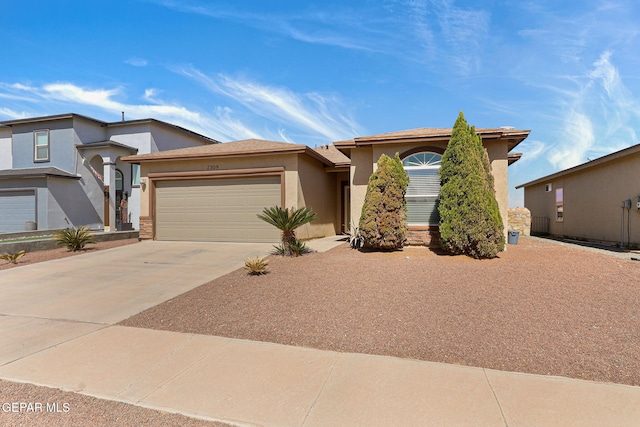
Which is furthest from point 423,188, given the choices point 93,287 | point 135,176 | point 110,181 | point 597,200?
point 110,181

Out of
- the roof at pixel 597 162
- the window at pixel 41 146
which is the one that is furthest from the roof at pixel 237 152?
the roof at pixel 597 162

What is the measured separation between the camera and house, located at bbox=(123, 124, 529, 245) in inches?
414

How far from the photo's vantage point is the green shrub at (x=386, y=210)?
367 inches

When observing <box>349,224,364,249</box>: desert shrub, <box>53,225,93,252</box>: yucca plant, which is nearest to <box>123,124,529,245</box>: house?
<box>349,224,364,249</box>: desert shrub

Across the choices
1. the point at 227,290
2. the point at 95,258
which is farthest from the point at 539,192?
the point at 95,258

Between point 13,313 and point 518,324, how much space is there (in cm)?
786

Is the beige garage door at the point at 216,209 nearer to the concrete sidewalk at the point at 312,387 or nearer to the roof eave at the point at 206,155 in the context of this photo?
the roof eave at the point at 206,155

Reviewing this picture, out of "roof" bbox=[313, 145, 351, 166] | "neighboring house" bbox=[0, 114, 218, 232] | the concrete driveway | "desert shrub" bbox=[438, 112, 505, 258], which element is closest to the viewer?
the concrete driveway

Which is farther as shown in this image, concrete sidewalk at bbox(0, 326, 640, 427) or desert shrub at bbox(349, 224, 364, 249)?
desert shrub at bbox(349, 224, 364, 249)

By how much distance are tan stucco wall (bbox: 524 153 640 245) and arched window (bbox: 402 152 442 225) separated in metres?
8.21

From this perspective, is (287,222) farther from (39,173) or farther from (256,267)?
(39,173)

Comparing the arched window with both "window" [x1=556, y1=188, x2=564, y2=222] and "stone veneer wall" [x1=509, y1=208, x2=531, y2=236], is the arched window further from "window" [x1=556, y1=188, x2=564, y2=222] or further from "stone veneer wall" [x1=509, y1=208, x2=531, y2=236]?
"window" [x1=556, y1=188, x2=564, y2=222]

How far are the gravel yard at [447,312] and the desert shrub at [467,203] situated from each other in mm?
703

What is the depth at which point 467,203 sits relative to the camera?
27.4 feet
